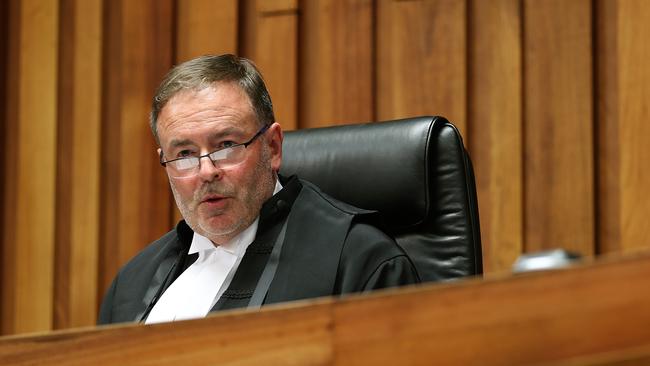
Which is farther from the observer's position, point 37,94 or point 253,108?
point 37,94

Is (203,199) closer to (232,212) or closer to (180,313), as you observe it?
(232,212)

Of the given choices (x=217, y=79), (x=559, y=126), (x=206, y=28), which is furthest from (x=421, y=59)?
(x=217, y=79)

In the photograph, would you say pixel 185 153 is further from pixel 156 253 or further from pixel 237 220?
pixel 156 253

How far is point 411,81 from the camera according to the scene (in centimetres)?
255

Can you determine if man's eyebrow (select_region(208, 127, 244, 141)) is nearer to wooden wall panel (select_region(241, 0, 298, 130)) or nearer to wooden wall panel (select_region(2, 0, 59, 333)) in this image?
wooden wall panel (select_region(241, 0, 298, 130))

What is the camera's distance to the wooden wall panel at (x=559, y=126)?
7.68 ft

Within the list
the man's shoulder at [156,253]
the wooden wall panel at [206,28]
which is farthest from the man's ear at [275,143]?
the wooden wall panel at [206,28]

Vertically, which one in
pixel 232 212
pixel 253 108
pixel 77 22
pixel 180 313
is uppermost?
pixel 77 22

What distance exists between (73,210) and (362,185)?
1.44 m

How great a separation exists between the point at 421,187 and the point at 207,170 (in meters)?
0.41

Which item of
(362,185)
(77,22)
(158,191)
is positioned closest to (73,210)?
(158,191)

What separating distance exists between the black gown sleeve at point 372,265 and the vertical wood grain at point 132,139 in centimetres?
129

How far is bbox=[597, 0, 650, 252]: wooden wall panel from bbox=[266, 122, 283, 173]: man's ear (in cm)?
86

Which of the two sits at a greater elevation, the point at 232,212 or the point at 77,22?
the point at 77,22
